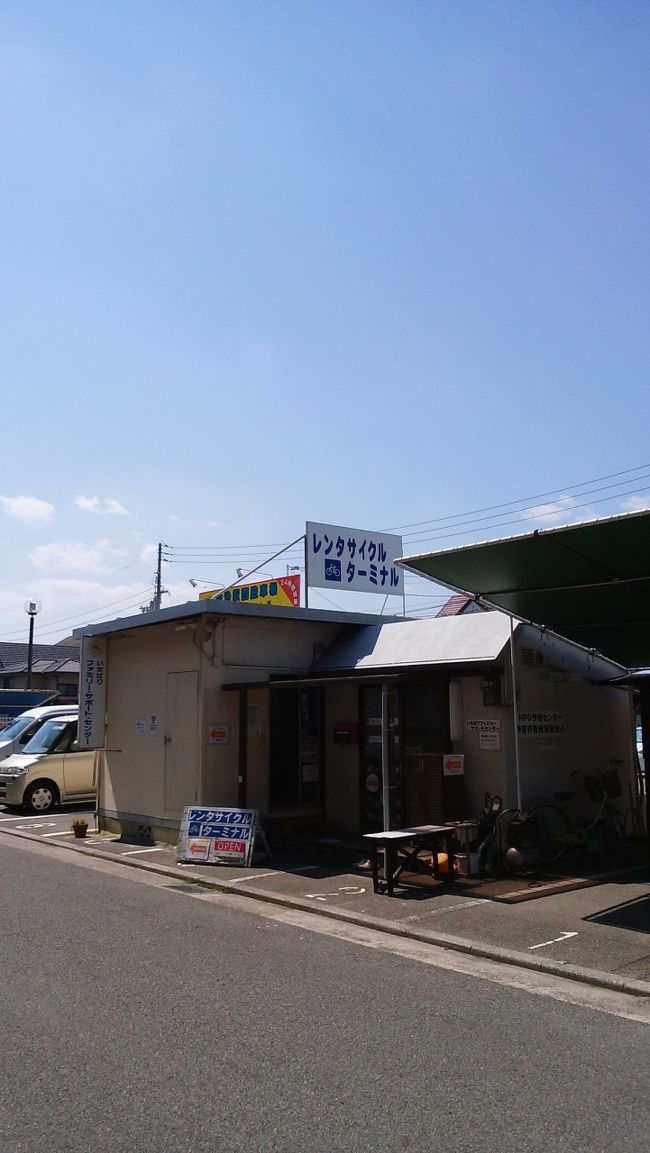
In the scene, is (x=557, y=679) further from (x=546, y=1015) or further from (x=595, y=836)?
(x=546, y=1015)

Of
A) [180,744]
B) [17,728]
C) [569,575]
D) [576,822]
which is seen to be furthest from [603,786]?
[17,728]

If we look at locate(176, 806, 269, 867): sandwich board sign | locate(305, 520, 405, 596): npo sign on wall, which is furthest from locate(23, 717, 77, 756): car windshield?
locate(176, 806, 269, 867): sandwich board sign

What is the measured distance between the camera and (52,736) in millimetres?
19047

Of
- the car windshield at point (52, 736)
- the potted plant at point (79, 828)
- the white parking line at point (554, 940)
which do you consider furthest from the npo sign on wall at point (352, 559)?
the white parking line at point (554, 940)

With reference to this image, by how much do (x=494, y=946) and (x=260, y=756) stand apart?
272 inches

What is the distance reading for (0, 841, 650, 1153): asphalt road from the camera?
4.03 metres

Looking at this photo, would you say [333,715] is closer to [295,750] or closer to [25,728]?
[295,750]

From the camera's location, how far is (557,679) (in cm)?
1302

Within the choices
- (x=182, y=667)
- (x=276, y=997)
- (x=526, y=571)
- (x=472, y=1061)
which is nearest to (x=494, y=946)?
(x=276, y=997)

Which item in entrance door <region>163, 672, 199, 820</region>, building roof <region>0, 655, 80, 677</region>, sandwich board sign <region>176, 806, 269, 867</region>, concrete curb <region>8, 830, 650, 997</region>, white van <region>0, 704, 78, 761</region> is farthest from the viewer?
building roof <region>0, 655, 80, 677</region>

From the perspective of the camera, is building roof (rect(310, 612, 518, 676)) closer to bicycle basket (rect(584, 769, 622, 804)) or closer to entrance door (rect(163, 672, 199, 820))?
entrance door (rect(163, 672, 199, 820))

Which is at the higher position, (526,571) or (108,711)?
(526,571)

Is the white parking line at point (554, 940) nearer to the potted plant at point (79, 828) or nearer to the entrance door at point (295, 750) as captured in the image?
the entrance door at point (295, 750)

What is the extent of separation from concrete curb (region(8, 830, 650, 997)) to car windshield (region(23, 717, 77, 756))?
24.1 ft
